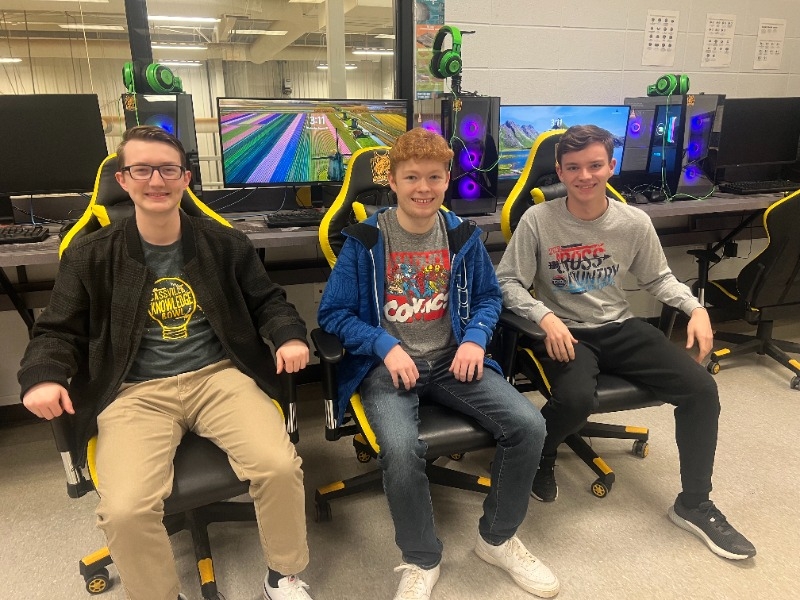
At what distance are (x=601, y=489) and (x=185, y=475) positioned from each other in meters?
1.32

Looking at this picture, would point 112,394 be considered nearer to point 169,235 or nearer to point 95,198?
point 169,235

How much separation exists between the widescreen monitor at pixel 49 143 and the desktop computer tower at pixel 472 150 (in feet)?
4.22

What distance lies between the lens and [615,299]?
1.84 metres

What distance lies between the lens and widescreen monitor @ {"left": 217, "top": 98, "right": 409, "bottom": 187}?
82.7 inches

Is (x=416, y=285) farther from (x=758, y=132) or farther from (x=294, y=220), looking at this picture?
(x=758, y=132)

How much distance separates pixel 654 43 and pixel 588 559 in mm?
2612

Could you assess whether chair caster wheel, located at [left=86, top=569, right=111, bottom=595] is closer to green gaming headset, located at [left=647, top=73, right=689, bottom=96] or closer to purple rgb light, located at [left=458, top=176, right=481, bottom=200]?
purple rgb light, located at [left=458, top=176, right=481, bottom=200]

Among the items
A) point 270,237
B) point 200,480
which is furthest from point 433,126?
point 200,480

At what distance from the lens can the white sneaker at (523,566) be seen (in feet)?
4.85

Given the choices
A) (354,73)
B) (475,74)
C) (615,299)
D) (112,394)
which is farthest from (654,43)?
(112,394)

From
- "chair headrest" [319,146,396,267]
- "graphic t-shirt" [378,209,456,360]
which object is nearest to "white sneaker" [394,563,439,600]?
"graphic t-shirt" [378,209,456,360]

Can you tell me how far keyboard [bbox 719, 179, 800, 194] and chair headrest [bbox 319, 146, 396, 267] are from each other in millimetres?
1975

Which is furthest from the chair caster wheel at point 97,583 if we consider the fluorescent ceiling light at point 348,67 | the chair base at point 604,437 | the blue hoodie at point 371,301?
the fluorescent ceiling light at point 348,67

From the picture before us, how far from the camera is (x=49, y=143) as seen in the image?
2.01m
